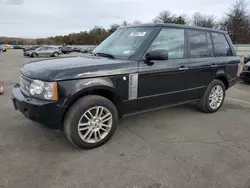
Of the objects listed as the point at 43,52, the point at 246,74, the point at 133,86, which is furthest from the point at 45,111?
the point at 43,52

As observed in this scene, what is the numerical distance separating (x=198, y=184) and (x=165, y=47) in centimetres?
229

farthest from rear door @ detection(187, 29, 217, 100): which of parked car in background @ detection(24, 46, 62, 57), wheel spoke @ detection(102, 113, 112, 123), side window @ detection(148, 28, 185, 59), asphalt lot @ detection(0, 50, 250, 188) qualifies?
parked car in background @ detection(24, 46, 62, 57)

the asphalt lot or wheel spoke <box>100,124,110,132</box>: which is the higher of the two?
wheel spoke <box>100,124,110,132</box>

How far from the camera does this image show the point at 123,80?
3158 mm

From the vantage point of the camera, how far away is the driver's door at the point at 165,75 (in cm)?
344

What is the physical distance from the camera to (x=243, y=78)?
8914 mm

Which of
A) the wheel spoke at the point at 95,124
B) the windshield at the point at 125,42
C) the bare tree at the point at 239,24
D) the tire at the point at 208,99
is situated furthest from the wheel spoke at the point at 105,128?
the bare tree at the point at 239,24

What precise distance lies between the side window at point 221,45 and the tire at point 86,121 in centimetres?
291

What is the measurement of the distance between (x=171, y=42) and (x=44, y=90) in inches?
93.6

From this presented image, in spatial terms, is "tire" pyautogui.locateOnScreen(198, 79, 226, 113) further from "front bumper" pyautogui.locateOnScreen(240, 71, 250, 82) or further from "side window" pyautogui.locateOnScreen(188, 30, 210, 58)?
"front bumper" pyautogui.locateOnScreen(240, 71, 250, 82)

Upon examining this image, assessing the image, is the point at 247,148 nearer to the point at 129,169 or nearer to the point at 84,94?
the point at 129,169

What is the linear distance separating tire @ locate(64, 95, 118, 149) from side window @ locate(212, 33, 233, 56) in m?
2.91

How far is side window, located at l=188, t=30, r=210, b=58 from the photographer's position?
13.4 ft

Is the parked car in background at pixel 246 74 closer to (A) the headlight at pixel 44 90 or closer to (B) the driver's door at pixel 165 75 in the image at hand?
(B) the driver's door at pixel 165 75
